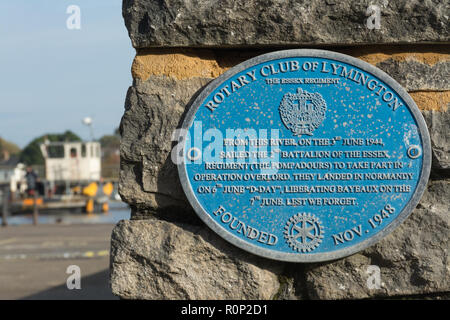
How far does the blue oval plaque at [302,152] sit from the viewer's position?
11.7ft

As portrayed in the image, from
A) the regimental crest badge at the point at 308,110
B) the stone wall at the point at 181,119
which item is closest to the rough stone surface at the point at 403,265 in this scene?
the stone wall at the point at 181,119

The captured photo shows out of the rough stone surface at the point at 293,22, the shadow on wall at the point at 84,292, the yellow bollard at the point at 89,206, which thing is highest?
the rough stone surface at the point at 293,22

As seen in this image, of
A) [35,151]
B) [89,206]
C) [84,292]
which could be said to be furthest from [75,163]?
[35,151]

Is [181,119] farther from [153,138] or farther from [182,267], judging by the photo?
[182,267]

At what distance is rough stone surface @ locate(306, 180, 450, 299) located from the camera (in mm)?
3600

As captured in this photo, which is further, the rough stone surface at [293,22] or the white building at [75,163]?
the white building at [75,163]

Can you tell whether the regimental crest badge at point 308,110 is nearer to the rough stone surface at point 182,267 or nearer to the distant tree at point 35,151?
the rough stone surface at point 182,267

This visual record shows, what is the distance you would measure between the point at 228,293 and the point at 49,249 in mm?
7459

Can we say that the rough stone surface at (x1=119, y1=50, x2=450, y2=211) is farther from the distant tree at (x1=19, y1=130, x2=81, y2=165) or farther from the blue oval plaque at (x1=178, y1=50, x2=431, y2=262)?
the distant tree at (x1=19, y1=130, x2=81, y2=165)

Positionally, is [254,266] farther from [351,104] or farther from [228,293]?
[351,104]

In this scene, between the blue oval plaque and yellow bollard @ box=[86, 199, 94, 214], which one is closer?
the blue oval plaque

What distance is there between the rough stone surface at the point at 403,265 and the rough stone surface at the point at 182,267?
38cm

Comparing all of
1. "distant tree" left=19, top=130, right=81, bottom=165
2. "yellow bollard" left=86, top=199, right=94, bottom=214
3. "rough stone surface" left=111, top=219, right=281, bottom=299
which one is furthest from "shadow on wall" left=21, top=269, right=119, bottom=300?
"distant tree" left=19, top=130, right=81, bottom=165
